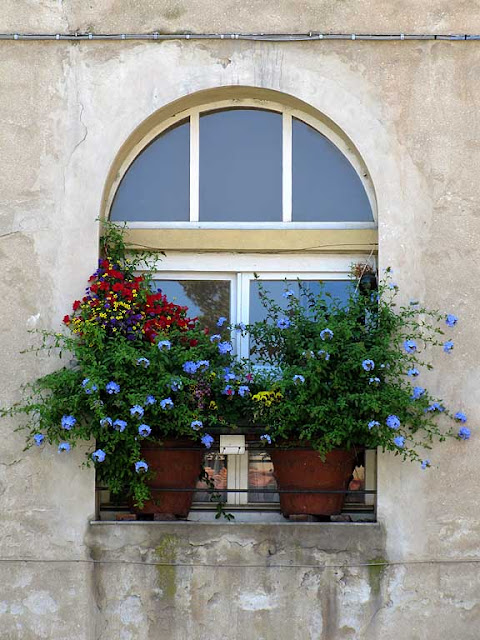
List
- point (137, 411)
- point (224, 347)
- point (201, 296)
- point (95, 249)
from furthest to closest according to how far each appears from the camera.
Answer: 1. point (201, 296)
2. point (95, 249)
3. point (224, 347)
4. point (137, 411)

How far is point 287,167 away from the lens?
6344 millimetres

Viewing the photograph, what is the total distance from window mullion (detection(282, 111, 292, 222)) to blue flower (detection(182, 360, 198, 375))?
1.25 meters

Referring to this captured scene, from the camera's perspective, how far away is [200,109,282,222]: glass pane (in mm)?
6344

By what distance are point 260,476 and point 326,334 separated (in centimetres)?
104

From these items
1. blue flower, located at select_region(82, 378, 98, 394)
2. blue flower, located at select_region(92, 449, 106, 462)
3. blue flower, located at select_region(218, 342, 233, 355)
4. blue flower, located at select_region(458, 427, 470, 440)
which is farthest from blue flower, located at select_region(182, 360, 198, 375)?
blue flower, located at select_region(458, 427, 470, 440)

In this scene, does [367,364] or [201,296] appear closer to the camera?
[367,364]

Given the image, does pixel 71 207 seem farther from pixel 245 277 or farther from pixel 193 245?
pixel 245 277

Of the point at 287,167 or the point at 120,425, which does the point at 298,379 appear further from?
the point at 287,167

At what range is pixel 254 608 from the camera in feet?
18.6

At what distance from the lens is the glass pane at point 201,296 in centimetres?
627

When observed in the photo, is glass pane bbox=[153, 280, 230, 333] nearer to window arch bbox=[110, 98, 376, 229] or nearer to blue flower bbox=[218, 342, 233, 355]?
window arch bbox=[110, 98, 376, 229]

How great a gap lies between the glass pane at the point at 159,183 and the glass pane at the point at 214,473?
1502 mm

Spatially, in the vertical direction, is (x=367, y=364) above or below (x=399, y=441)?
above

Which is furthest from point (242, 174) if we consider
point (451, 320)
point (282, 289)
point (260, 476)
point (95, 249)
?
point (260, 476)
